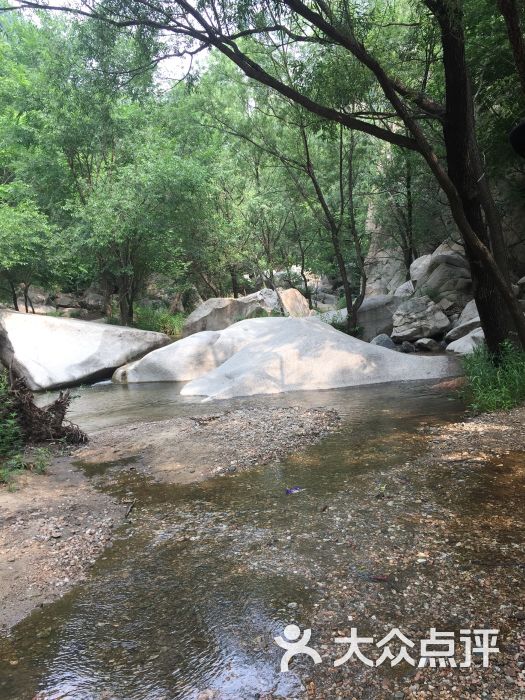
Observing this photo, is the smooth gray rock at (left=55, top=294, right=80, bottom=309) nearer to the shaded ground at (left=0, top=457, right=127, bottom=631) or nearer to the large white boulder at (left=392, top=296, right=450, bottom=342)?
the large white boulder at (left=392, top=296, right=450, bottom=342)

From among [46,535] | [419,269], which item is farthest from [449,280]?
[46,535]

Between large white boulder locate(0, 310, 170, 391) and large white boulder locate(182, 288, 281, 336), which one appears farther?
large white boulder locate(182, 288, 281, 336)

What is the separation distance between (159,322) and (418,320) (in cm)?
1215

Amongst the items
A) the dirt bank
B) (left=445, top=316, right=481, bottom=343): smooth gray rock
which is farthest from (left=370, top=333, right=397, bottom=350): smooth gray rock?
the dirt bank

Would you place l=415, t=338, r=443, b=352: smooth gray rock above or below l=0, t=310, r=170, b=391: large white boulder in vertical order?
below

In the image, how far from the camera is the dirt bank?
11.6 feet

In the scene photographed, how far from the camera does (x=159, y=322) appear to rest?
23.1m

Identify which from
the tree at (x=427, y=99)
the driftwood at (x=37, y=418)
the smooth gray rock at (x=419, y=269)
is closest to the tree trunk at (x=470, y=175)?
the tree at (x=427, y=99)

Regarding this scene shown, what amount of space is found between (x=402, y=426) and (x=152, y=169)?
14553 millimetres

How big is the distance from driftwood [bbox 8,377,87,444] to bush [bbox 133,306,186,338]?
15.2 meters

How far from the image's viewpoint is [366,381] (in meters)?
11.1

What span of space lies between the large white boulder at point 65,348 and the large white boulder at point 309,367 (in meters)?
4.64

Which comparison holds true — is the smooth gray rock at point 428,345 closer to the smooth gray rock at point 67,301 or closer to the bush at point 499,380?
the bush at point 499,380

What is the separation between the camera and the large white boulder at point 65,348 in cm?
1391
